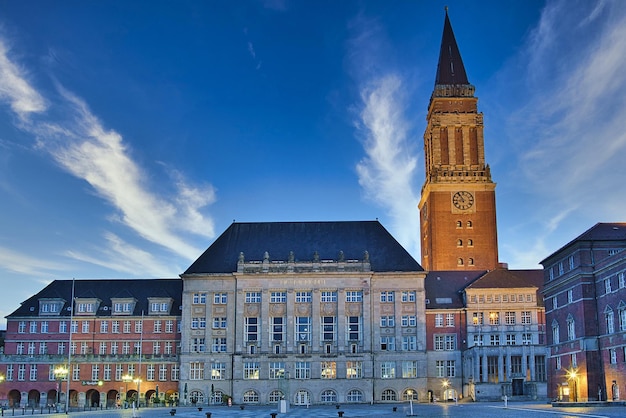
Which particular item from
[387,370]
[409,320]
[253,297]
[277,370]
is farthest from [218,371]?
[409,320]

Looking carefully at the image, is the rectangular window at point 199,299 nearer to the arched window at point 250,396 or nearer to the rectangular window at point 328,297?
the arched window at point 250,396

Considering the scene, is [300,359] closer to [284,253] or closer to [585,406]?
[284,253]

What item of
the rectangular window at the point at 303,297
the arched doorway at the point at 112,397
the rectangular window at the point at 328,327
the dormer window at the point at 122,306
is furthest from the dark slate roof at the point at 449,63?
the arched doorway at the point at 112,397

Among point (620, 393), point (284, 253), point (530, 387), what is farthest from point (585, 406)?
point (284, 253)

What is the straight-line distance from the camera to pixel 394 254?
322 ft

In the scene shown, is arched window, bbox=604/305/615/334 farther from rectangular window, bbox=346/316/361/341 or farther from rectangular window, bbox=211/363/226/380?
rectangular window, bbox=211/363/226/380

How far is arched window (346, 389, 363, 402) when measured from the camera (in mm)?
91312

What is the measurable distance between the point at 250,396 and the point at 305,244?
69.3 ft

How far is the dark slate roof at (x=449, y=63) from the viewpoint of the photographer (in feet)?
402

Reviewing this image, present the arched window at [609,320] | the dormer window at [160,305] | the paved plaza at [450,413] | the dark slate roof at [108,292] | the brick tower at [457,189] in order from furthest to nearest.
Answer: the brick tower at [457,189] → the dark slate roof at [108,292] → the dormer window at [160,305] → the arched window at [609,320] → the paved plaza at [450,413]

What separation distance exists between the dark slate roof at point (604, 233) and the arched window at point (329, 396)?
35142 mm

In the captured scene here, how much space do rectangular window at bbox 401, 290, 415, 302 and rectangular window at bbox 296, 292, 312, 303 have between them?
11.7 m

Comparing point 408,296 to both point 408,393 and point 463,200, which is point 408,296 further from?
point 463,200

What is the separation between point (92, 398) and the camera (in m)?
98.2
